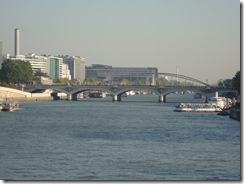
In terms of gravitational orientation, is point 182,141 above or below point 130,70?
below

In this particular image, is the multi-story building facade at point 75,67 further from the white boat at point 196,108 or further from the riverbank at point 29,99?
the white boat at point 196,108

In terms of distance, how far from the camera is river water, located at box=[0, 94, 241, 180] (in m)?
12.0

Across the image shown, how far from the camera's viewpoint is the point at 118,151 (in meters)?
15.3

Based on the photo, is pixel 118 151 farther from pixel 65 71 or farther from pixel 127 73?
pixel 127 73

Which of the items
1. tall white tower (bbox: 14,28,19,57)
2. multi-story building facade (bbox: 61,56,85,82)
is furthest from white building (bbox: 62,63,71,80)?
tall white tower (bbox: 14,28,19,57)

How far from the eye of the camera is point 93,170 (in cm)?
1228

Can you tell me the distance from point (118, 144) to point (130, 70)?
307 feet

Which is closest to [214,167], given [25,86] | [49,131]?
[49,131]

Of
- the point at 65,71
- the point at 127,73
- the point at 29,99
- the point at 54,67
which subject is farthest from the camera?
the point at 127,73

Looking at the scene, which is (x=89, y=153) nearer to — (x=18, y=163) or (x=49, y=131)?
(x=18, y=163)

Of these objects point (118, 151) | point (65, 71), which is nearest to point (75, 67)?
point (65, 71)

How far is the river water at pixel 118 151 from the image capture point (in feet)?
39.3

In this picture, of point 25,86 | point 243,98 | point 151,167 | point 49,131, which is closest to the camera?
point 243,98

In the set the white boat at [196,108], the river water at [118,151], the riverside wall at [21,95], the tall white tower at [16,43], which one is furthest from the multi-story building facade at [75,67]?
the river water at [118,151]
